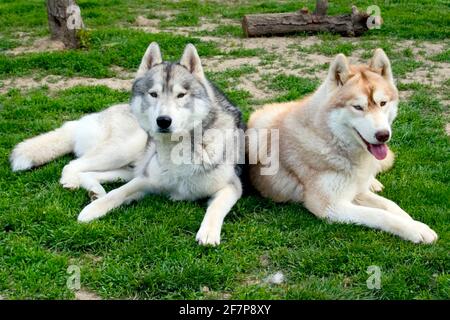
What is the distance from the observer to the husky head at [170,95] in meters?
4.79

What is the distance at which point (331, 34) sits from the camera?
11180 mm

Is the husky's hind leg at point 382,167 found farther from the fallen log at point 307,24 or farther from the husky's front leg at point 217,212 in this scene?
the fallen log at point 307,24

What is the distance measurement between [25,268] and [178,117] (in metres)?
1.74

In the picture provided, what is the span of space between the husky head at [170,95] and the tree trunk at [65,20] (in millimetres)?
5488

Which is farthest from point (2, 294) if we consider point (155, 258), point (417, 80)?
point (417, 80)

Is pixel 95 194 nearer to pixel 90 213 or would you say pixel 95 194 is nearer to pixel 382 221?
pixel 90 213

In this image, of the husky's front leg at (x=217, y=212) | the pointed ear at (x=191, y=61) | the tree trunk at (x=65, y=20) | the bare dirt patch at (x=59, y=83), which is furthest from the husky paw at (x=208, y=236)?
the tree trunk at (x=65, y=20)

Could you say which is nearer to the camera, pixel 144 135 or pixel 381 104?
pixel 381 104

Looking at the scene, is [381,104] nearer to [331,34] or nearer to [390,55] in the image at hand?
[390,55]

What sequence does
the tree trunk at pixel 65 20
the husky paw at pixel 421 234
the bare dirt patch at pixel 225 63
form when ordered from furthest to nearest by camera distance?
the tree trunk at pixel 65 20
the bare dirt patch at pixel 225 63
the husky paw at pixel 421 234

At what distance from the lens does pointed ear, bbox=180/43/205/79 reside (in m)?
5.16

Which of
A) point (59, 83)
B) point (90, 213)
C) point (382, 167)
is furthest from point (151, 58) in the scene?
point (59, 83)

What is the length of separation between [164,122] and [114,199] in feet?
3.01

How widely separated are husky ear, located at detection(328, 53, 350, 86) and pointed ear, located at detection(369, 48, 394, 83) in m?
0.28
